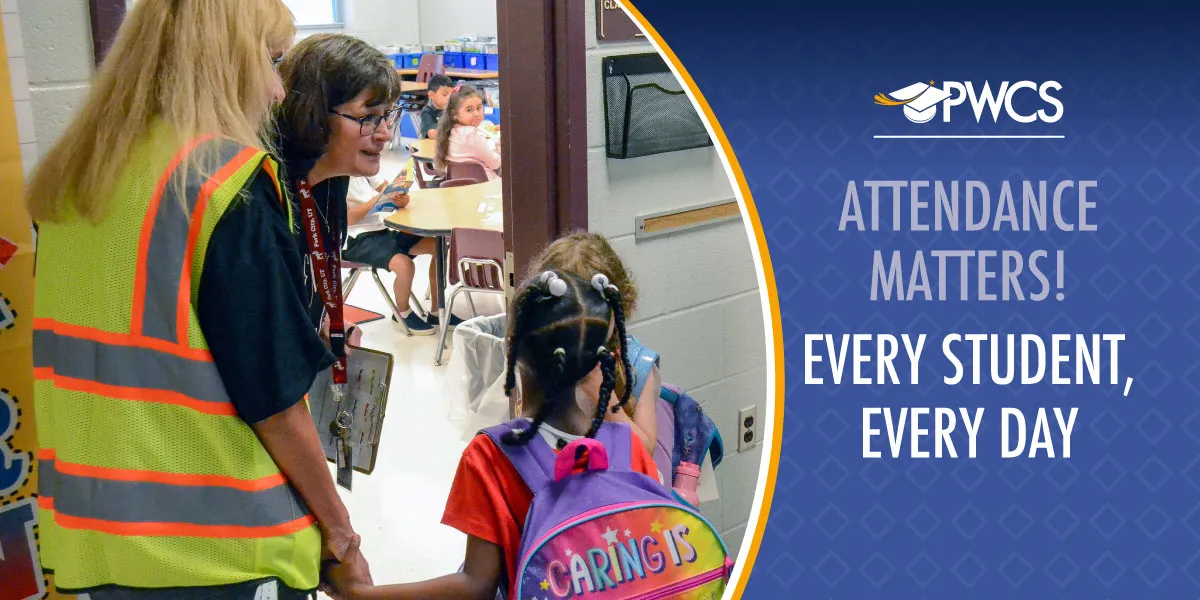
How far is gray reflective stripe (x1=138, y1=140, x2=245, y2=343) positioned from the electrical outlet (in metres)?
1.67

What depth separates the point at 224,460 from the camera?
1.43m

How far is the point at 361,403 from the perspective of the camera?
195 cm

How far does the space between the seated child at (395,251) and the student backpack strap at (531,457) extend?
4.02 meters

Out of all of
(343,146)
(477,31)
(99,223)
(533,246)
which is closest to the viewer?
(99,223)

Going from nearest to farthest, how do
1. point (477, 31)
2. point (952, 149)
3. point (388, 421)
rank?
point (952, 149) < point (388, 421) < point (477, 31)

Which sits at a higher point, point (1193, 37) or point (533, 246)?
point (1193, 37)

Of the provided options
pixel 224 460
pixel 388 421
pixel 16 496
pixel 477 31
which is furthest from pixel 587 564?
pixel 477 31

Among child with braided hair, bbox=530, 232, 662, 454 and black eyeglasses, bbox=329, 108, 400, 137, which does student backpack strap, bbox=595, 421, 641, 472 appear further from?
black eyeglasses, bbox=329, 108, 400, 137

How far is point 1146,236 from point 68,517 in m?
1.54

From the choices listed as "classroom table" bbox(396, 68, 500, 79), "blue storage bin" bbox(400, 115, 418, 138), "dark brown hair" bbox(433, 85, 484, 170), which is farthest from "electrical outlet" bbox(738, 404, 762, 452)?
"blue storage bin" bbox(400, 115, 418, 138)

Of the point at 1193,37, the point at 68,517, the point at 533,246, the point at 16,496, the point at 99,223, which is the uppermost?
Result: the point at 1193,37

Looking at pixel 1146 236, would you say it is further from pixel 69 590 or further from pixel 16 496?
pixel 16 496

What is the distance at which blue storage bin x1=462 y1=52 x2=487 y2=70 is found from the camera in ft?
39.9

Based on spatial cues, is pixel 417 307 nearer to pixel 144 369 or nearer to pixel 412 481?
pixel 412 481
